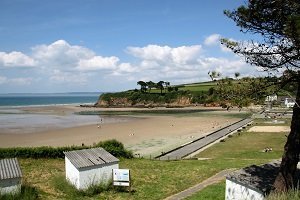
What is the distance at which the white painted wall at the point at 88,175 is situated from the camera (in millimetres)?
20438

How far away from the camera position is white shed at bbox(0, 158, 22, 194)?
1805 centimetres

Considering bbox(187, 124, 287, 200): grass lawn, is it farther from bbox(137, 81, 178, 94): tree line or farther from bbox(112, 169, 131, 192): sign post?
bbox(137, 81, 178, 94): tree line

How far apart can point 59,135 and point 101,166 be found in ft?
129

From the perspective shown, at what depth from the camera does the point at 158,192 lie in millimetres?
20984

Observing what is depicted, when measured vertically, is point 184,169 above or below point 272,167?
below

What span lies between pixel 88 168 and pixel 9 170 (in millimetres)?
4215

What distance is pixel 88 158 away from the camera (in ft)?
71.2

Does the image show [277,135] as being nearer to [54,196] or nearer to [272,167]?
[272,167]

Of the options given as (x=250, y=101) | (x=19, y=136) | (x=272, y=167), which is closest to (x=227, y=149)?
(x=272, y=167)

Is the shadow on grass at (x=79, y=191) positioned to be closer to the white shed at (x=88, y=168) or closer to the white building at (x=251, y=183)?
the white shed at (x=88, y=168)

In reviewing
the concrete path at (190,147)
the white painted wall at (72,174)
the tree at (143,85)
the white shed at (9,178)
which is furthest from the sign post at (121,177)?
the tree at (143,85)

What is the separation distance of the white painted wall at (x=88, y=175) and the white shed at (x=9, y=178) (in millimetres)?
3190

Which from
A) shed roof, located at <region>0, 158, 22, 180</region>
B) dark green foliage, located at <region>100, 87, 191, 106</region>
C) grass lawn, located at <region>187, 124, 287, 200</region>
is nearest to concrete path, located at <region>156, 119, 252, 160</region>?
grass lawn, located at <region>187, 124, 287, 200</region>

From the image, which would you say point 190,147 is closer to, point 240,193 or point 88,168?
point 88,168
